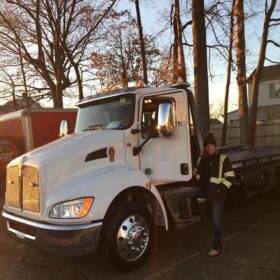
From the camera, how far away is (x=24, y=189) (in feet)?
16.1

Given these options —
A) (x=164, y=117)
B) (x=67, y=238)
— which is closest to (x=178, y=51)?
(x=164, y=117)

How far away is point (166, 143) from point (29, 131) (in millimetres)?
8251

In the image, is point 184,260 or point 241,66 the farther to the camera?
point 241,66

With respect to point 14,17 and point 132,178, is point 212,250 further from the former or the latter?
point 14,17

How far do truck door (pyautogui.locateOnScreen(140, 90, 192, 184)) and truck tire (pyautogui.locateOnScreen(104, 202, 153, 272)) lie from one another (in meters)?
0.74

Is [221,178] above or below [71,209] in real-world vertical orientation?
above

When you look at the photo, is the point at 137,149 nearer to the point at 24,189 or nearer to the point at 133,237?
the point at 133,237

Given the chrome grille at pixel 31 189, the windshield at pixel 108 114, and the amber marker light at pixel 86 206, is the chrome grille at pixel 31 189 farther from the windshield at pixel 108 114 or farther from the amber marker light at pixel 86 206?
the windshield at pixel 108 114

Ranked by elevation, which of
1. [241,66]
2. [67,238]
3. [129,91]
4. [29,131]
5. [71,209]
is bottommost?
[67,238]

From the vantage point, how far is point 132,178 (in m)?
5.05

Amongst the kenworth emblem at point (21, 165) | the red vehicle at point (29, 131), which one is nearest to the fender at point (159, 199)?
the kenworth emblem at point (21, 165)

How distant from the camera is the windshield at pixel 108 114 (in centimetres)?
554

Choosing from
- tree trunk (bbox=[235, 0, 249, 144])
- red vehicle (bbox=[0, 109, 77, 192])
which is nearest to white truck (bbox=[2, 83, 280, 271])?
red vehicle (bbox=[0, 109, 77, 192])

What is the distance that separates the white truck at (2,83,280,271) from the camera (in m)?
4.51
